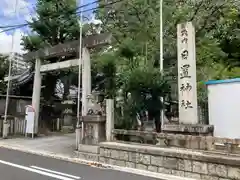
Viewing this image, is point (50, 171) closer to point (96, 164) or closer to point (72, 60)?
point (96, 164)

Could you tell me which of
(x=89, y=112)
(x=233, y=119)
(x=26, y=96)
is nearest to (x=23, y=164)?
(x=89, y=112)

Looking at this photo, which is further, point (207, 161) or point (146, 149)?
point (146, 149)

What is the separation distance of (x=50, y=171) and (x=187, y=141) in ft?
12.8

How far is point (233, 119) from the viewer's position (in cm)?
1012

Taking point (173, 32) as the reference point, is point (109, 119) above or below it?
below

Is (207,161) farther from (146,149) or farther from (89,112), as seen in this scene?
(89,112)

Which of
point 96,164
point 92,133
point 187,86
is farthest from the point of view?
point 92,133

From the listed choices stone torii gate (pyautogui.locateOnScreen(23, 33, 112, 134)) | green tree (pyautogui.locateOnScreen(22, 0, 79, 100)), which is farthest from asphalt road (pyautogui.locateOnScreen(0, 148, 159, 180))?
green tree (pyautogui.locateOnScreen(22, 0, 79, 100))

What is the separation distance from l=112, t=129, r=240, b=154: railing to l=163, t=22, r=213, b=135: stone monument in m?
0.38

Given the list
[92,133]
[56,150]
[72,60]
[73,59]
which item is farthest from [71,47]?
[92,133]

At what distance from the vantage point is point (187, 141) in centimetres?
790

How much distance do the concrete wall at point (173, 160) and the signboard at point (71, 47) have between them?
4.64 metres

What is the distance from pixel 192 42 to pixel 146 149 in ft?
11.6

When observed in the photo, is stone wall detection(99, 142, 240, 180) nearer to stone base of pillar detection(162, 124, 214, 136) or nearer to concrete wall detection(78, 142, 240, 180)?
concrete wall detection(78, 142, 240, 180)
